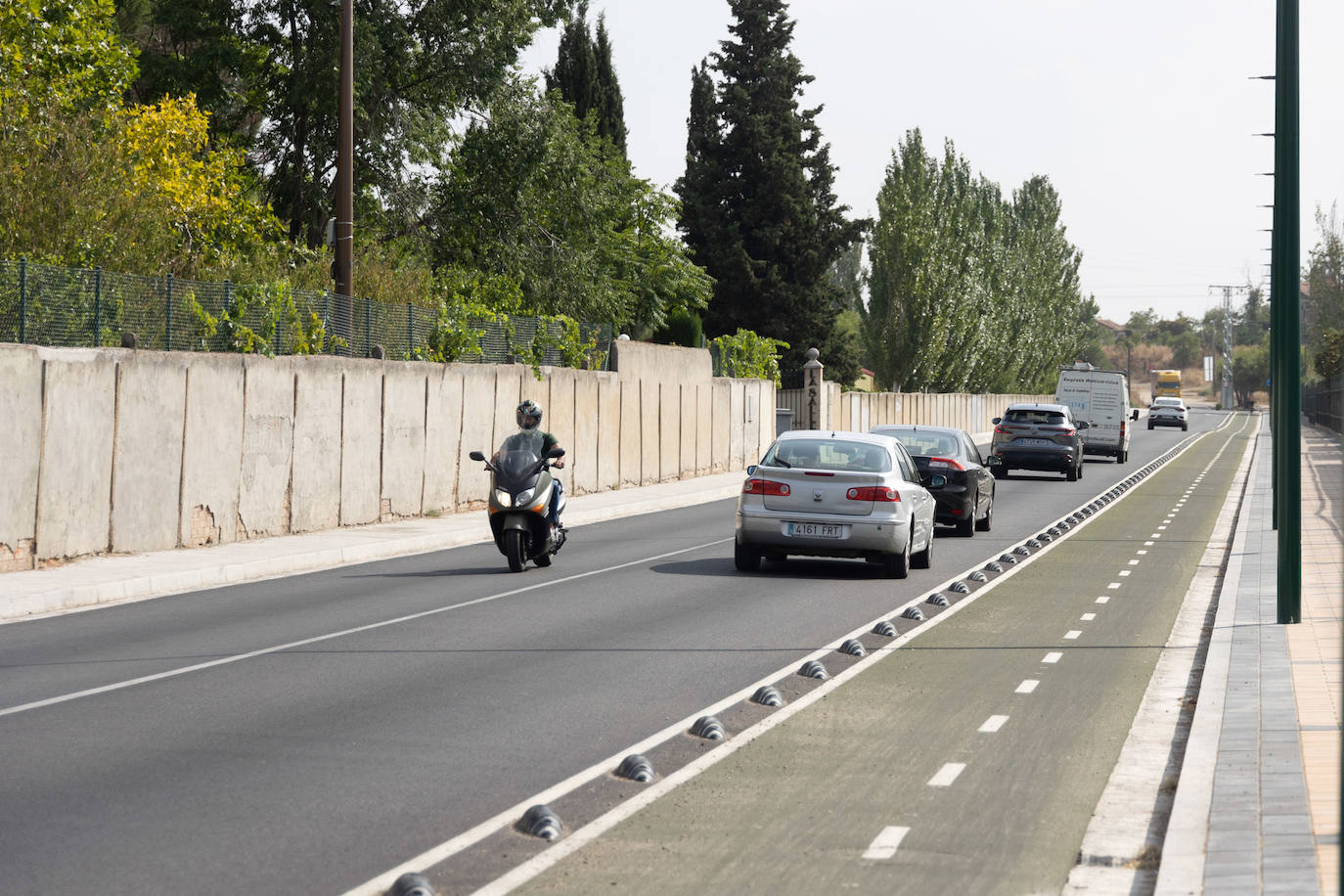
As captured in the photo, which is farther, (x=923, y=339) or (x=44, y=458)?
(x=923, y=339)

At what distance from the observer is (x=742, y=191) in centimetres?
6912

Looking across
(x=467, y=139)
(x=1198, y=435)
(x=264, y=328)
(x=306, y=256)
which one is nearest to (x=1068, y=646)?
(x=264, y=328)

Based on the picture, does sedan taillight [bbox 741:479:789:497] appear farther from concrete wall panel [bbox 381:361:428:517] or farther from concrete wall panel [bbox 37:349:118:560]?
concrete wall panel [bbox 381:361:428:517]

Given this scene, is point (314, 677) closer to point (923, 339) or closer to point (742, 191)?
point (742, 191)

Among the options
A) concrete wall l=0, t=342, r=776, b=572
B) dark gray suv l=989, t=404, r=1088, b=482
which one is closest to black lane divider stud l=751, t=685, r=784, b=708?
concrete wall l=0, t=342, r=776, b=572

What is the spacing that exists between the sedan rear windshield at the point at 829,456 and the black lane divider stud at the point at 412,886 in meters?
11.6

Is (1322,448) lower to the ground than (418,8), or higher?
lower

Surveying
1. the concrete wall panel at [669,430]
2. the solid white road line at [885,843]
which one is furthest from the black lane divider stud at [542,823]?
the concrete wall panel at [669,430]

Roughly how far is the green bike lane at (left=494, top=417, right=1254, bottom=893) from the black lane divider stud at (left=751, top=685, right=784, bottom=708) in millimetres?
218

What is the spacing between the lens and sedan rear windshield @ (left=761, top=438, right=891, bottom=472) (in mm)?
17016

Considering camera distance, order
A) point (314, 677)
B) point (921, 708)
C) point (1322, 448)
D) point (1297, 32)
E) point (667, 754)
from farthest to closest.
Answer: point (1322, 448) → point (1297, 32) → point (314, 677) → point (921, 708) → point (667, 754)

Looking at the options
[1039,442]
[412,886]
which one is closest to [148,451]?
[412,886]

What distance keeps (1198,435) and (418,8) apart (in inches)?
1977

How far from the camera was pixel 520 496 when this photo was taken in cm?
1692
